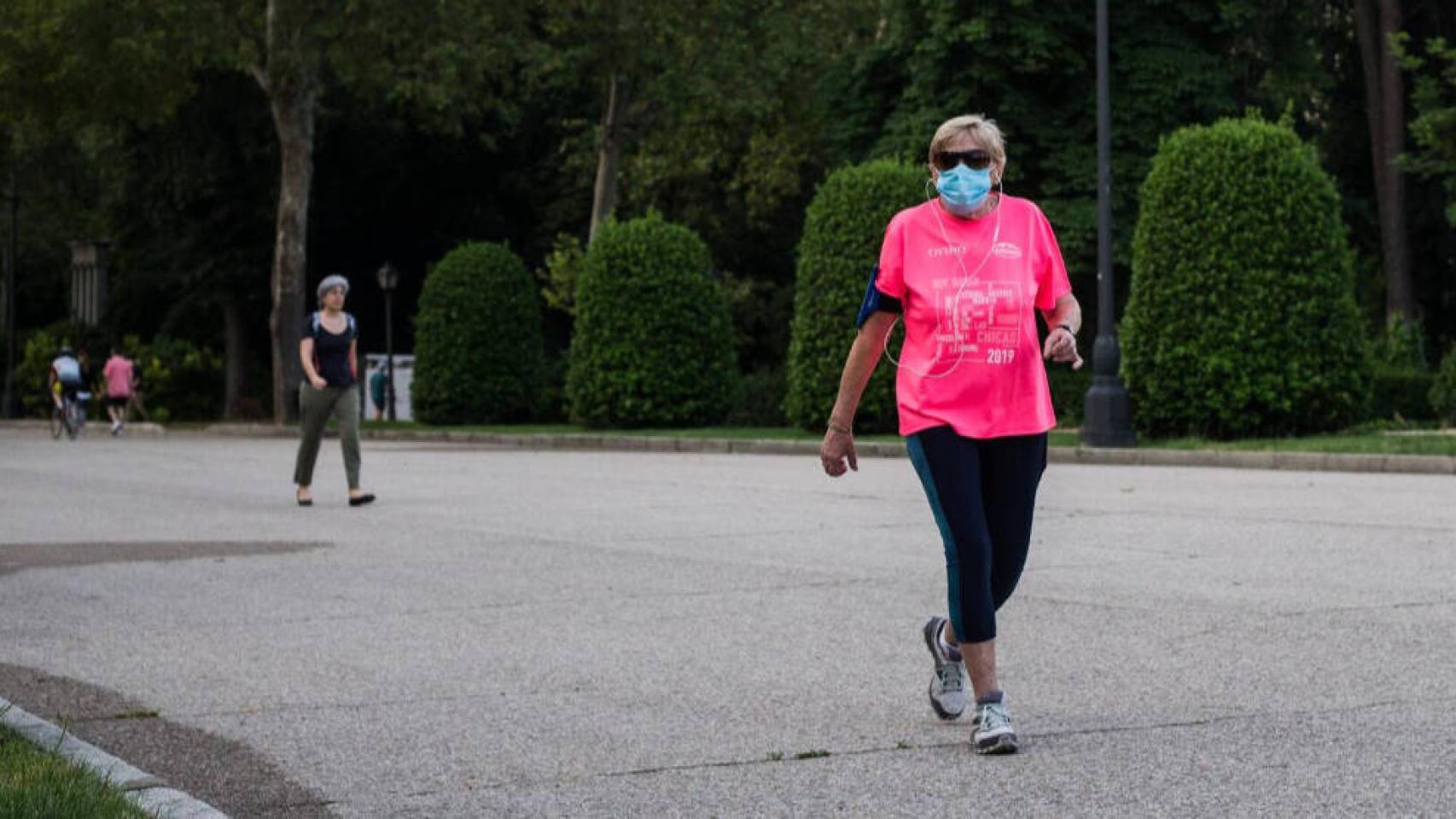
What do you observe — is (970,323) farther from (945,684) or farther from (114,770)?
(114,770)

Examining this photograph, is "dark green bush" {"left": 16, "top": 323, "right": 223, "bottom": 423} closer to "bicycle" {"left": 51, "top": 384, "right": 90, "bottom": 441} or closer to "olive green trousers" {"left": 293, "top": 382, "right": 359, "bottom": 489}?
"bicycle" {"left": 51, "top": 384, "right": 90, "bottom": 441}

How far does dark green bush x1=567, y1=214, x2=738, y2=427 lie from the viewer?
3684 cm

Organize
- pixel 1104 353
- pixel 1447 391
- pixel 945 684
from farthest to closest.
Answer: pixel 1447 391, pixel 1104 353, pixel 945 684

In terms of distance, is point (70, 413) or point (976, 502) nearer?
point (976, 502)

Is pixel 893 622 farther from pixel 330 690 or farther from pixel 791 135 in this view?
pixel 791 135

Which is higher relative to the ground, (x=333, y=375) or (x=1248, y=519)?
(x=333, y=375)

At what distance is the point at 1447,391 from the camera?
94.3ft

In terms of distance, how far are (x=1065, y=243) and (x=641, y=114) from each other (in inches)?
460

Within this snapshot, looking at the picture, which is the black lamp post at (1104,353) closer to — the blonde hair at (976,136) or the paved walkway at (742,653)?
the paved walkway at (742,653)

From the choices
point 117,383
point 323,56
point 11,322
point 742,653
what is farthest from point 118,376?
point 742,653

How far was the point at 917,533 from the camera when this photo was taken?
14.4m

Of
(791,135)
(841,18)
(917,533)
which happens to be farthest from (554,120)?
(917,533)

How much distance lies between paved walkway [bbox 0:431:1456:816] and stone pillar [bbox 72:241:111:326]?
141 ft

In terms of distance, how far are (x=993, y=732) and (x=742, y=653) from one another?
241 centimetres
